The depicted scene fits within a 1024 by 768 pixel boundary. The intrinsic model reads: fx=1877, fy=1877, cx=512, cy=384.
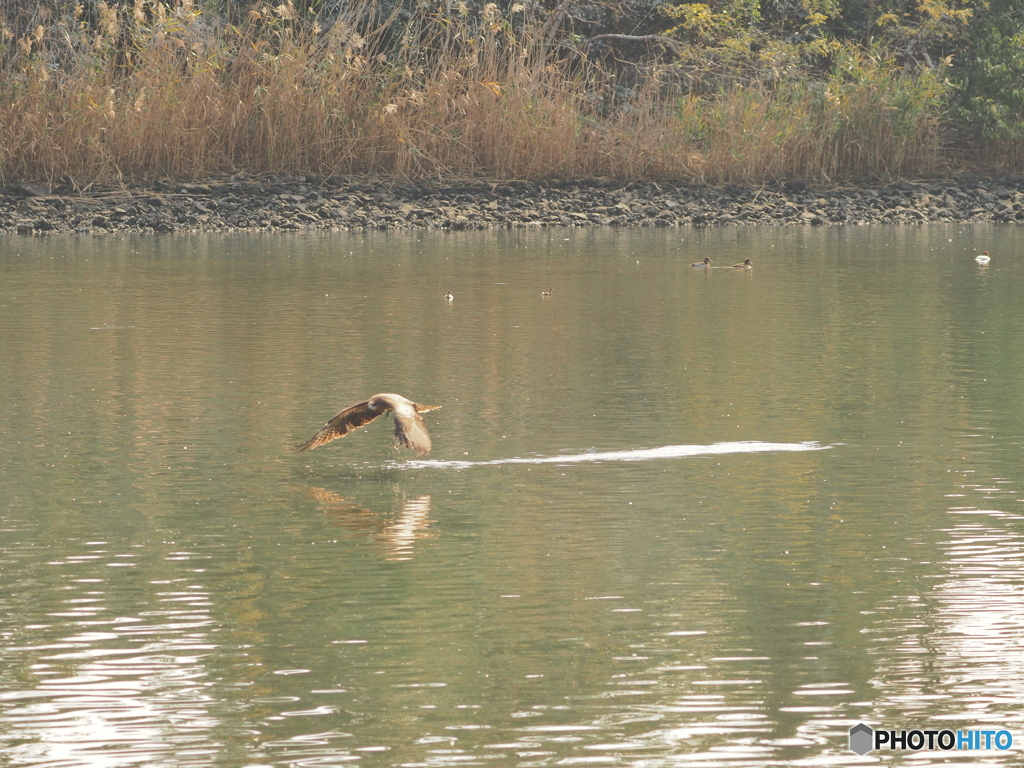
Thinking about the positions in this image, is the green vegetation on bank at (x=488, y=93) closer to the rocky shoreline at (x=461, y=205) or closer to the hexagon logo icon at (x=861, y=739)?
the rocky shoreline at (x=461, y=205)

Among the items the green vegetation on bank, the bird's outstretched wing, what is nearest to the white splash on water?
the bird's outstretched wing

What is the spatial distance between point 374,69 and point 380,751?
23.0 metres

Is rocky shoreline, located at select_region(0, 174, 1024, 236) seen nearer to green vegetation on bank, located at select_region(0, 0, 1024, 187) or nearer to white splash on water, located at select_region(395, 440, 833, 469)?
green vegetation on bank, located at select_region(0, 0, 1024, 187)

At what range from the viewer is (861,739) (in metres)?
4.44

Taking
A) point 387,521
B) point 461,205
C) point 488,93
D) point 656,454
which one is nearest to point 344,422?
point 387,521

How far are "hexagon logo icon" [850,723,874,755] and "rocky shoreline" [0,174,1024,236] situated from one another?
19028 mm

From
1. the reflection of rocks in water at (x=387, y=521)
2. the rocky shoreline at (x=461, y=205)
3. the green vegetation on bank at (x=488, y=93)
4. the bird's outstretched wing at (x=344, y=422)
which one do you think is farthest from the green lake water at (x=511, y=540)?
the green vegetation on bank at (x=488, y=93)

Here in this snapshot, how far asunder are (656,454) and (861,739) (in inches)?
150

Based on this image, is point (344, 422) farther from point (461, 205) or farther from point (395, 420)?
point (461, 205)

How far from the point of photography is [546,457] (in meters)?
8.14

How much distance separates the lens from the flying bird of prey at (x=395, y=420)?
6.84 m

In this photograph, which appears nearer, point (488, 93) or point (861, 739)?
point (861, 739)

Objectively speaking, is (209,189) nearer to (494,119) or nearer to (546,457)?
(494,119)

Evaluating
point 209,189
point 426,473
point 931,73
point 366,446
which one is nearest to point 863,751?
point 426,473
